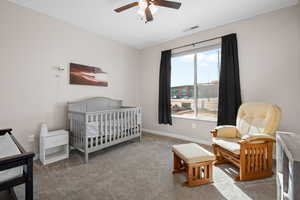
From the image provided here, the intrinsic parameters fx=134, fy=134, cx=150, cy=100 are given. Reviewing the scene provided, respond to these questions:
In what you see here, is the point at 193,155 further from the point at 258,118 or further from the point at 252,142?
the point at 258,118

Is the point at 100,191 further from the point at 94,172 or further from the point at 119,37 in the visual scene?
the point at 119,37

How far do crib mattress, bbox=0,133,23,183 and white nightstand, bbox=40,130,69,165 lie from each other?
745 mm

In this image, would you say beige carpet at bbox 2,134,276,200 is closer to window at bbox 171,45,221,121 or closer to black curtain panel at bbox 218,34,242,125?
black curtain panel at bbox 218,34,242,125

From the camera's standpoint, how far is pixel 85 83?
9.87 ft

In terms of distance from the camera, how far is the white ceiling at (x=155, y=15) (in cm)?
217

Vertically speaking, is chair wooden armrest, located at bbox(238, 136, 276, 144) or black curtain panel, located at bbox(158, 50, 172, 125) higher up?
black curtain panel, located at bbox(158, 50, 172, 125)

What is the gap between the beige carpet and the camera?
1.48m

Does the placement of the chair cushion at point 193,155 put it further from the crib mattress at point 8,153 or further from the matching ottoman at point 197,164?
the crib mattress at point 8,153

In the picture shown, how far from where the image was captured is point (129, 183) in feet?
5.60

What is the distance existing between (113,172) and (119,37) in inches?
121

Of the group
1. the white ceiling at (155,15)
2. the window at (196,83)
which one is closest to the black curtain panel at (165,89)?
the window at (196,83)

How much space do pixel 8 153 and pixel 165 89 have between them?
3089 millimetres

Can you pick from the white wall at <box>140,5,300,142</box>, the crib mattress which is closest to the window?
the white wall at <box>140,5,300,142</box>

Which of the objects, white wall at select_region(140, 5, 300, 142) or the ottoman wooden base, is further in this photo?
white wall at select_region(140, 5, 300, 142)
